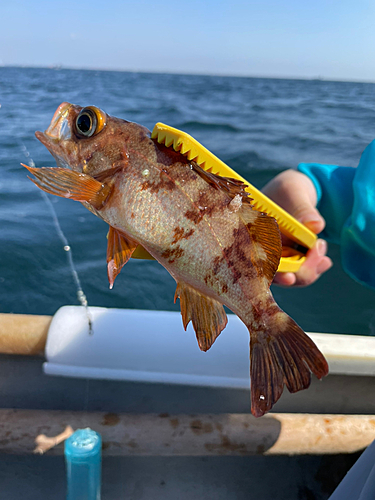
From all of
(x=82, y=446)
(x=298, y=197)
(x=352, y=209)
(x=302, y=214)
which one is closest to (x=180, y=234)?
(x=82, y=446)

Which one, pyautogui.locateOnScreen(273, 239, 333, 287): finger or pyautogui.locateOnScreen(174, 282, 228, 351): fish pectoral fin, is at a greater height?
pyautogui.locateOnScreen(174, 282, 228, 351): fish pectoral fin

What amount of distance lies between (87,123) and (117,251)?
0.25 metres

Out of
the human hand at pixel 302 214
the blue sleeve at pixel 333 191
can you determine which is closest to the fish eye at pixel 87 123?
the human hand at pixel 302 214

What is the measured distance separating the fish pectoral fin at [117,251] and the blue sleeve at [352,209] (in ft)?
7.55

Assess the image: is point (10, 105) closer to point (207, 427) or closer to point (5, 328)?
point (5, 328)

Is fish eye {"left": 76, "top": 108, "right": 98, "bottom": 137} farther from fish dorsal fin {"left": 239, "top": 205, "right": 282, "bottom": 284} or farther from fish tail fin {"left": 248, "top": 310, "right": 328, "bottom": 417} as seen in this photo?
fish tail fin {"left": 248, "top": 310, "right": 328, "bottom": 417}

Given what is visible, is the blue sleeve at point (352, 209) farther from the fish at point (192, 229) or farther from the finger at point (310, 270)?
the fish at point (192, 229)

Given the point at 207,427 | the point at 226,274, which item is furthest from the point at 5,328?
the point at 226,274

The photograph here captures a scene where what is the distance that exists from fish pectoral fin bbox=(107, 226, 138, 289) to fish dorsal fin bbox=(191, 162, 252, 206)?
6.9 inches

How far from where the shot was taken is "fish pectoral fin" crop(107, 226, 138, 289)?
0.68m

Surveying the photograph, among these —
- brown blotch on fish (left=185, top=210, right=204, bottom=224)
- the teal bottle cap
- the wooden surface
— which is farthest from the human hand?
the teal bottle cap

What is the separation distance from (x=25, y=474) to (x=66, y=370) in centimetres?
69

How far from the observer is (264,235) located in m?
0.69

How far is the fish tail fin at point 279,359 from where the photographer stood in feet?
2.15
